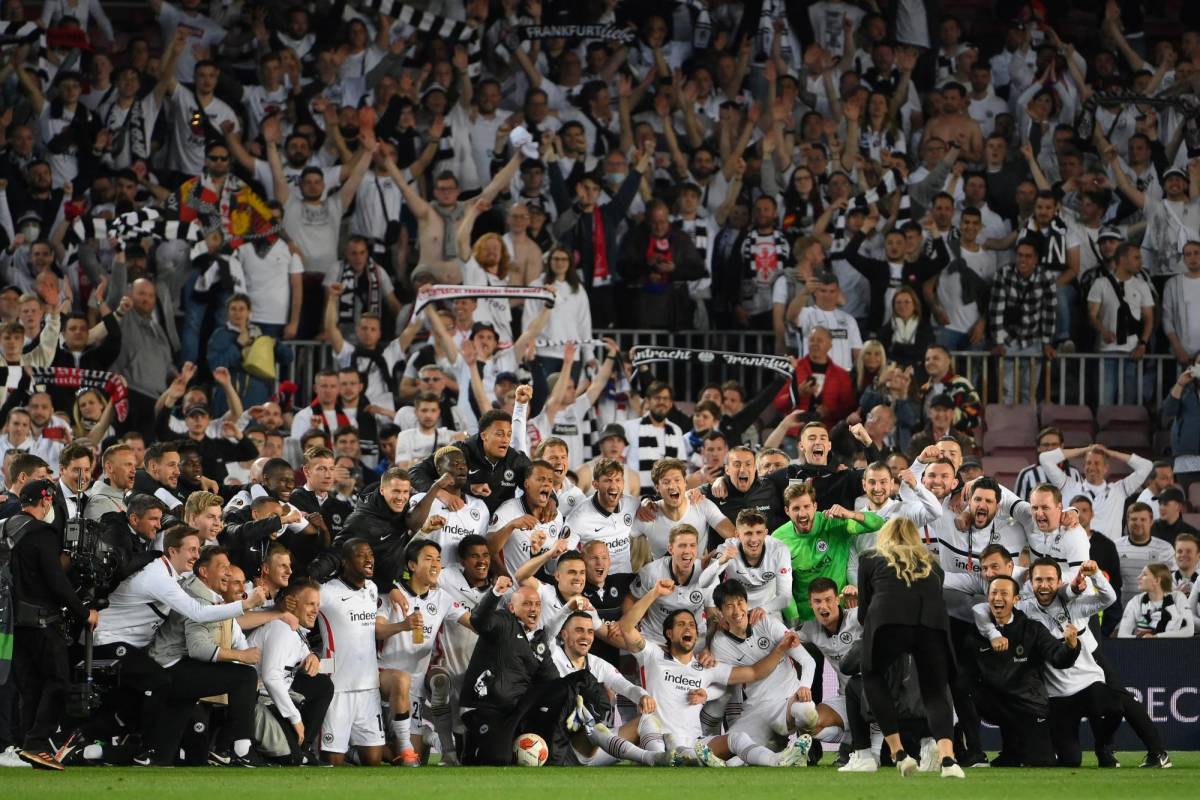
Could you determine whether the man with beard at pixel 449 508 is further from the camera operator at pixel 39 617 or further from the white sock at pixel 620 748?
the camera operator at pixel 39 617

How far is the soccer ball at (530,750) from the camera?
14.0 meters

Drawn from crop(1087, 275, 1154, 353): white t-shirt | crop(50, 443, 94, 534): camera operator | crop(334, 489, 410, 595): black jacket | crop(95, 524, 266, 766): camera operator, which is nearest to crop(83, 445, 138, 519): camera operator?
crop(50, 443, 94, 534): camera operator

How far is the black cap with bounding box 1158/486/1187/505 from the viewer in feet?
61.4

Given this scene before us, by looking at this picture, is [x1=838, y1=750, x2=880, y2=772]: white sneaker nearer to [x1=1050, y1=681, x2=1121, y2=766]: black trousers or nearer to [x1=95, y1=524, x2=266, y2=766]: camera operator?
[x1=1050, y1=681, x2=1121, y2=766]: black trousers

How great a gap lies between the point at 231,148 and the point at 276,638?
8497 millimetres

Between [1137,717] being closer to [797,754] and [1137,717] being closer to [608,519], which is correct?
[797,754]

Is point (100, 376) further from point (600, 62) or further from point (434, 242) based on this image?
point (600, 62)

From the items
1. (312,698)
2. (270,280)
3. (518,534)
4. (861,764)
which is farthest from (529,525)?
(270,280)

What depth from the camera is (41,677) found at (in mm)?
13016

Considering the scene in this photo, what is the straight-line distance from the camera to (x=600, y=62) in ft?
76.2

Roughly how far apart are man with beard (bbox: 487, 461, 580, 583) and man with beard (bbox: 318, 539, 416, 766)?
44.5 inches

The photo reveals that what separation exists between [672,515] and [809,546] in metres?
1.08

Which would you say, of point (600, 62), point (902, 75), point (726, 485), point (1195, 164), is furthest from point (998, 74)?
point (726, 485)

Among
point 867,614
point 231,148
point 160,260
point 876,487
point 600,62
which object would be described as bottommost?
point 867,614
